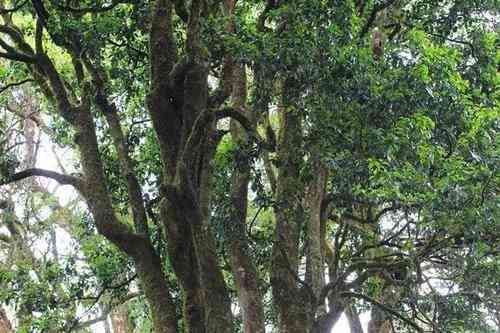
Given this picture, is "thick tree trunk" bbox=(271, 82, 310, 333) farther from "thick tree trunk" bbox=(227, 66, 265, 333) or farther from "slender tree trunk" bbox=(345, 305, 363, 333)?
"slender tree trunk" bbox=(345, 305, 363, 333)

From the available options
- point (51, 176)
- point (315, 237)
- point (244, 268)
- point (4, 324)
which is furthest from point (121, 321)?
point (315, 237)

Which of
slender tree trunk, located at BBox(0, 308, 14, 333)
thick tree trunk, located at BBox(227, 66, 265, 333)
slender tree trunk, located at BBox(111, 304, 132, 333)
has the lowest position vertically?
thick tree trunk, located at BBox(227, 66, 265, 333)

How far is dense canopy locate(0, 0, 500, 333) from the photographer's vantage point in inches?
228

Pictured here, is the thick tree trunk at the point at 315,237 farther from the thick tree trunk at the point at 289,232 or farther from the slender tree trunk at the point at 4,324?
the slender tree trunk at the point at 4,324

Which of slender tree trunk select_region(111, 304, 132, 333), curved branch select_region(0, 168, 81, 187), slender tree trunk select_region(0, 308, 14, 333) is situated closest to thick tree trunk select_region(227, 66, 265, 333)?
curved branch select_region(0, 168, 81, 187)

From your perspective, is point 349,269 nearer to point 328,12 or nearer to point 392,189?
point 392,189

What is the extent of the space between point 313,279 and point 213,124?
1.96m

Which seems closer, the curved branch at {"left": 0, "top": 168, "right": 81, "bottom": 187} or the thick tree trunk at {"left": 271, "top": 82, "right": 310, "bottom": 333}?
the thick tree trunk at {"left": 271, "top": 82, "right": 310, "bottom": 333}

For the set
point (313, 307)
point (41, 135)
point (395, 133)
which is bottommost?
point (313, 307)

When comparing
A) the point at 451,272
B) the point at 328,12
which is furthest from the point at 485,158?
the point at 451,272

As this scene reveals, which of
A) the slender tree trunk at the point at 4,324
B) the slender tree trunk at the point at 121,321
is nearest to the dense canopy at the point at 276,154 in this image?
the slender tree trunk at the point at 4,324

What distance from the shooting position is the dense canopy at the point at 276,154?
580cm

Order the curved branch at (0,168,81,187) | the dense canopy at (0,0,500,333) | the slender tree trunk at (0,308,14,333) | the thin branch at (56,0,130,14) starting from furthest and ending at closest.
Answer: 1. the slender tree trunk at (0,308,14,333)
2. the curved branch at (0,168,81,187)
3. the thin branch at (56,0,130,14)
4. the dense canopy at (0,0,500,333)

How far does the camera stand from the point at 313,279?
24.0 ft
